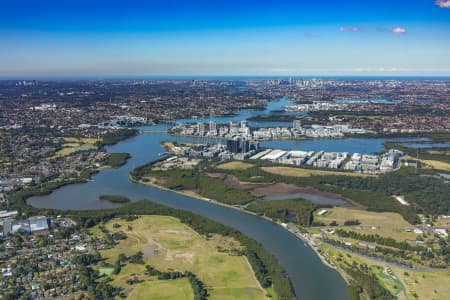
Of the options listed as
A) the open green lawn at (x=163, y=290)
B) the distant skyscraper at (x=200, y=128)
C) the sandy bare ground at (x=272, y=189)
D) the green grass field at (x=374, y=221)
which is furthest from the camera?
the distant skyscraper at (x=200, y=128)

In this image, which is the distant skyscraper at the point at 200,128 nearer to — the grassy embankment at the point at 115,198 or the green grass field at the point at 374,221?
the grassy embankment at the point at 115,198

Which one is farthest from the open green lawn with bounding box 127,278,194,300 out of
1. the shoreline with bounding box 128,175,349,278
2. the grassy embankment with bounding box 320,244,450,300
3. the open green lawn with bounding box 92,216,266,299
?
the grassy embankment with bounding box 320,244,450,300

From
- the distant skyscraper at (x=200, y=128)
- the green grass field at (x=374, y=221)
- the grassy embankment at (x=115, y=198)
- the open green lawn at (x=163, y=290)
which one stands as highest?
the distant skyscraper at (x=200, y=128)

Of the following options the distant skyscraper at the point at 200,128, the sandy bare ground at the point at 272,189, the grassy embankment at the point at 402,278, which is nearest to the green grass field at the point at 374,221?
the sandy bare ground at the point at 272,189

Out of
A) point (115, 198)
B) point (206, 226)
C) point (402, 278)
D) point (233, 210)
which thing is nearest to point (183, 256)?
point (206, 226)

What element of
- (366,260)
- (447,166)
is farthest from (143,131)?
(366,260)

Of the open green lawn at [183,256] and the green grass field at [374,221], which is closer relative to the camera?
the open green lawn at [183,256]

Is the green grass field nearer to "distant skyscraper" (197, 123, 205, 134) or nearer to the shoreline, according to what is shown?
the shoreline

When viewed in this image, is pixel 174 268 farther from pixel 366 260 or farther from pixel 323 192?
pixel 323 192
